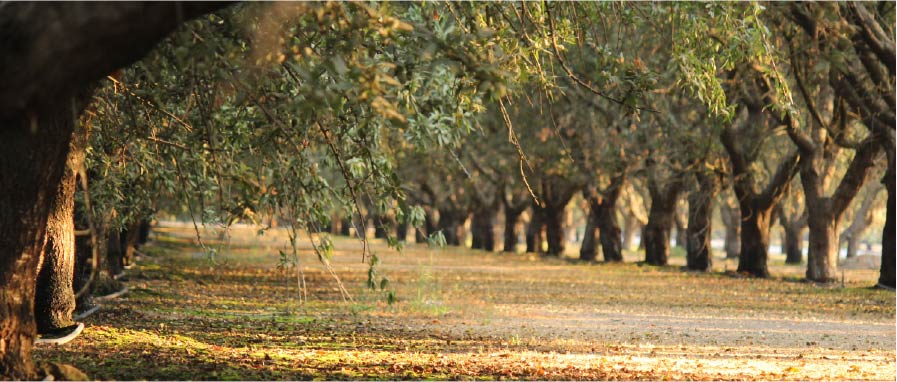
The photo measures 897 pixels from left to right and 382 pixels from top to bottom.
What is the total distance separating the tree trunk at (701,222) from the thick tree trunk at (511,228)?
13562mm

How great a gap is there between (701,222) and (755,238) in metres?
2.41

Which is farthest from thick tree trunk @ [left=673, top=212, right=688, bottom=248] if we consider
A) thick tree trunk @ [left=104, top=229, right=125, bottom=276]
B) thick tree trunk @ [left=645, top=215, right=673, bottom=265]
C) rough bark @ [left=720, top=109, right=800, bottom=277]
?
thick tree trunk @ [left=104, top=229, right=125, bottom=276]

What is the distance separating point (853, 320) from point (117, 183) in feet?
37.5

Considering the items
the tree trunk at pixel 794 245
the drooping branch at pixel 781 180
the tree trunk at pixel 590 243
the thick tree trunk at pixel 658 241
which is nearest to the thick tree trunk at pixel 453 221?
the tree trunk at pixel 590 243

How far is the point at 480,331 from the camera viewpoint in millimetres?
13516

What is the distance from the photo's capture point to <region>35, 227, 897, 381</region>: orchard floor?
922cm

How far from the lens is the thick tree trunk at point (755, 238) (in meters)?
29.0

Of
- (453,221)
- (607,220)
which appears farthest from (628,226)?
(607,220)

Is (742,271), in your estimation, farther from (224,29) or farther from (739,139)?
(224,29)

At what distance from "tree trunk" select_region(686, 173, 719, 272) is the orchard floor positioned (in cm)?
451

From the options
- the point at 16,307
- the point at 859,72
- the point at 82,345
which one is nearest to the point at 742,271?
the point at 859,72

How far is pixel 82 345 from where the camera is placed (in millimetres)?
9602

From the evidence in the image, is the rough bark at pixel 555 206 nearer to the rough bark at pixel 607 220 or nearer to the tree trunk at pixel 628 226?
the rough bark at pixel 607 220

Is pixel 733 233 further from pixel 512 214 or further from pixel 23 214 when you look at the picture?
pixel 23 214
